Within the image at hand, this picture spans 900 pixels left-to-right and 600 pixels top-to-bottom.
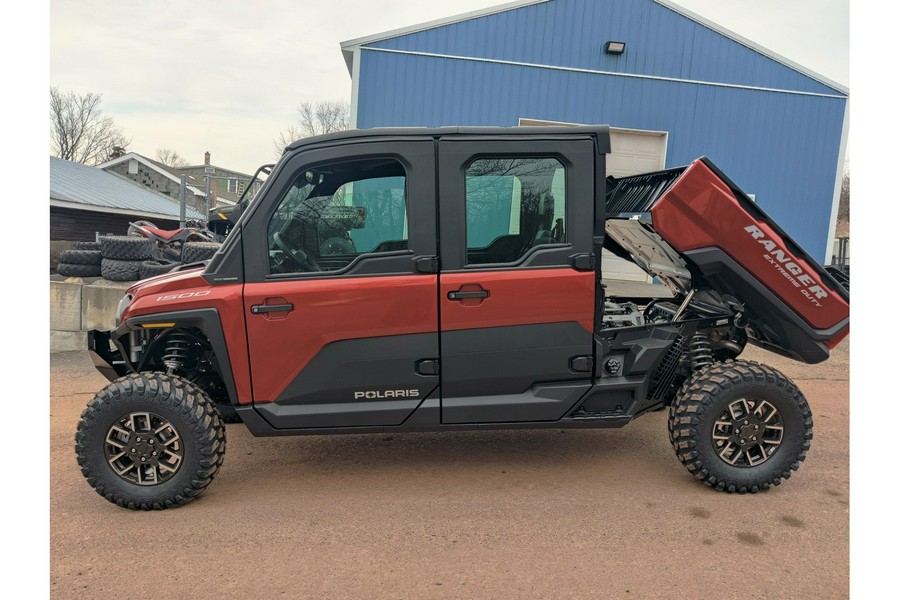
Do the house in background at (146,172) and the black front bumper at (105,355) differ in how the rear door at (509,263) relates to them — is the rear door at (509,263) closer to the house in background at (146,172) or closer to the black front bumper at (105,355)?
the black front bumper at (105,355)

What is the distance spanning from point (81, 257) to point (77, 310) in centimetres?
86

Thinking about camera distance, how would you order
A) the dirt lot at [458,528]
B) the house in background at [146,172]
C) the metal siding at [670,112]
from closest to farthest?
the dirt lot at [458,528]
the metal siding at [670,112]
the house in background at [146,172]

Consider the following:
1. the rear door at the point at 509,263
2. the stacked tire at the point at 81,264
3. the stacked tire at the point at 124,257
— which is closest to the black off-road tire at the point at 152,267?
the stacked tire at the point at 124,257

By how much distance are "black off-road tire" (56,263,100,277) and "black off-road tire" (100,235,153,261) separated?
37 centimetres

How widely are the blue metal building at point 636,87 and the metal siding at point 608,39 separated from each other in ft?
0.06

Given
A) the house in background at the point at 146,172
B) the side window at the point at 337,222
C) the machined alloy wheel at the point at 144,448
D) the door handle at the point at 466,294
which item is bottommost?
the machined alloy wheel at the point at 144,448

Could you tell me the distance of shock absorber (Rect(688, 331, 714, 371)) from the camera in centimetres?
447

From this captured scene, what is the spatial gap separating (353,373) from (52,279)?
7.42 metres

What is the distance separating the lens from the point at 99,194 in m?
22.7

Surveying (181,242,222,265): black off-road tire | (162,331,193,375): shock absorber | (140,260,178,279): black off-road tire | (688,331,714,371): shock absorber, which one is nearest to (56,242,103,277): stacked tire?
(140,260,178,279): black off-road tire

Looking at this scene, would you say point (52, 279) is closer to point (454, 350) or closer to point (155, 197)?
point (454, 350)

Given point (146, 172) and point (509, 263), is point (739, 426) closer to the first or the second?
point (509, 263)

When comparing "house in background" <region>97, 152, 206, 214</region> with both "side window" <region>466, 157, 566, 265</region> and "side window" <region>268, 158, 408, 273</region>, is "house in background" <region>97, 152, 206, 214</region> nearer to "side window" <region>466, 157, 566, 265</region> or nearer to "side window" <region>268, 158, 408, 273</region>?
"side window" <region>268, 158, 408, 273</region>

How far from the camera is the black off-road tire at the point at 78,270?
9.09 meters
